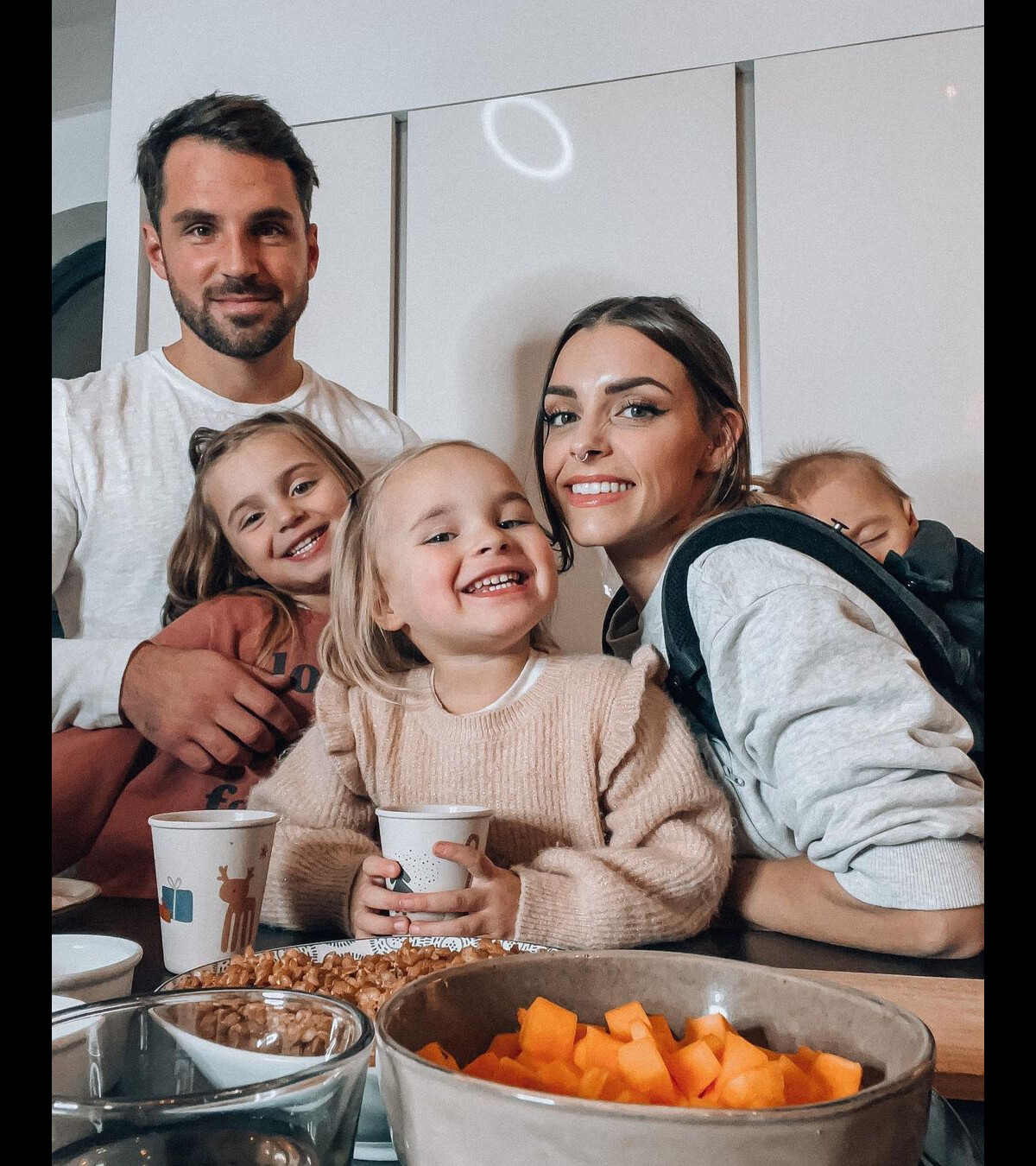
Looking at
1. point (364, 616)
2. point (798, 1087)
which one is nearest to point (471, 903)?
point (364, 616)

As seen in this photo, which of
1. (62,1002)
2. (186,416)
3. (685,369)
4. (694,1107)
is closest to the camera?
(694,1107)

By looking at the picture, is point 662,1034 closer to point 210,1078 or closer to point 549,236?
point 210,1078

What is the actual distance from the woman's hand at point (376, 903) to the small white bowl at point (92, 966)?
16 cm

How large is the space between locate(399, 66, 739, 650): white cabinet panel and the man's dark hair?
0.35ft

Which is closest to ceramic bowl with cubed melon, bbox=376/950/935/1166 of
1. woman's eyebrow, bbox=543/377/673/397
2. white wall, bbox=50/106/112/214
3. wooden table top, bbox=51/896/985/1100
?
wooden table top, bbox=51/896/985/1100

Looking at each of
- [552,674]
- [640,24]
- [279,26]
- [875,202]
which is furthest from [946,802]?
[279,26]

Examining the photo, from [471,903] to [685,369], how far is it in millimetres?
411

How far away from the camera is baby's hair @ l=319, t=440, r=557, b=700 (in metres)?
0.81

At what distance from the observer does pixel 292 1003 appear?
353mm

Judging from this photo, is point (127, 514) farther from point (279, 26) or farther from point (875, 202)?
point (875, 202)

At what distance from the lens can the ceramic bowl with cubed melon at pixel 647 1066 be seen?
0.27 meters

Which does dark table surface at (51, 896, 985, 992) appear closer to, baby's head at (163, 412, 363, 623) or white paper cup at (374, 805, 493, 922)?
white paper cup at (374, 805, 493, 922)

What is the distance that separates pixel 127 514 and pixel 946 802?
664 millimetres

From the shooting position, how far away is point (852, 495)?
2.49ft
